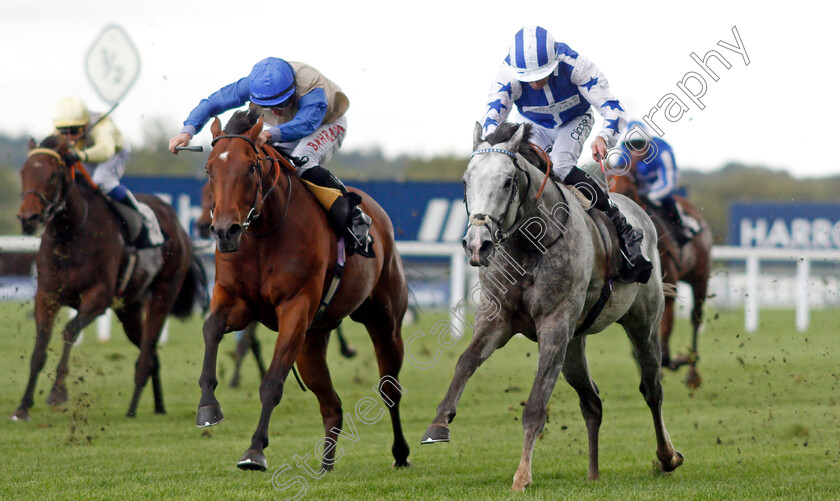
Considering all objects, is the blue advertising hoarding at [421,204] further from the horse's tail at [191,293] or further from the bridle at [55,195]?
the bridle at [55,195]

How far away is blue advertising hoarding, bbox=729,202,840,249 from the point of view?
1870 cm

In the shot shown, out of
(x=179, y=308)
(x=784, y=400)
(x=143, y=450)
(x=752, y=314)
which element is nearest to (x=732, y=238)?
(x=752, y=314)

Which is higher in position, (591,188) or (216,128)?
(216,128)

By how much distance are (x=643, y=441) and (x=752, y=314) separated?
32.6 feet

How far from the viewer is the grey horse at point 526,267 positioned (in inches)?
171

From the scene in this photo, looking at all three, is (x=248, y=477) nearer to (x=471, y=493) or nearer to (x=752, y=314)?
(x=471, y=493)

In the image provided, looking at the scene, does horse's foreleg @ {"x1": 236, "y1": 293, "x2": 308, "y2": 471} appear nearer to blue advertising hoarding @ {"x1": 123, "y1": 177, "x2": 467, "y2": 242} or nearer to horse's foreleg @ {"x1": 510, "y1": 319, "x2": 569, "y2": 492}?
horse's foreleg @ {"x1": 510, "y1": 319, "x2": 569, "y2": 492}

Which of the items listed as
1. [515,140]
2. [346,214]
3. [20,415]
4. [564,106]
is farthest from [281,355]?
[20,415]

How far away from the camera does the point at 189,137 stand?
16.3ft

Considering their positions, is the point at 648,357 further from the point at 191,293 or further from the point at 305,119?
the point at 191,293

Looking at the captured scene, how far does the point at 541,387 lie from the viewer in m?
4.55

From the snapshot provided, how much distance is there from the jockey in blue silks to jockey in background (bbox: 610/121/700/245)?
3217 millimetres

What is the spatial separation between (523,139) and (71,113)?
4.31 metres

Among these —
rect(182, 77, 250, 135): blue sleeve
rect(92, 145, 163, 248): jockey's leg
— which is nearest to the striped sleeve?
rect(182, 77, 250, 135): blue sleeve
